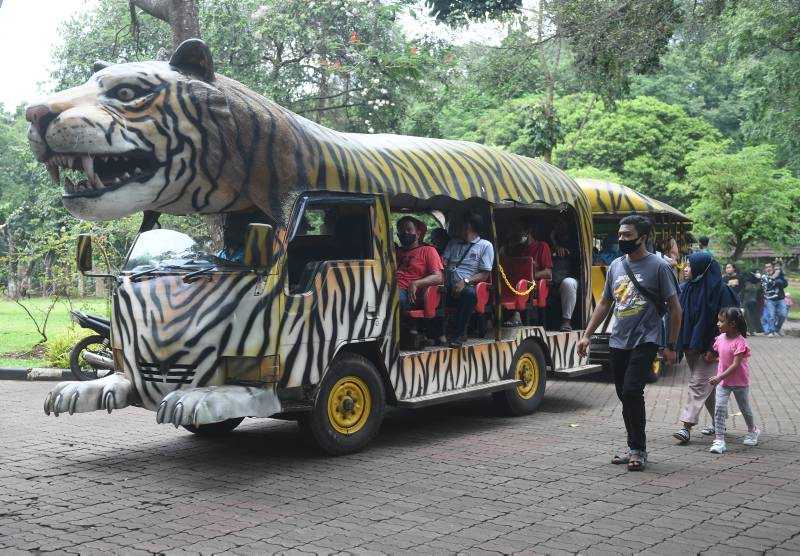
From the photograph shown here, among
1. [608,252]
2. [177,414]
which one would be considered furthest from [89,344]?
[608,252]

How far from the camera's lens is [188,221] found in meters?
14.8

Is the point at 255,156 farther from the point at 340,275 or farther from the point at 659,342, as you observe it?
the point at 659,342

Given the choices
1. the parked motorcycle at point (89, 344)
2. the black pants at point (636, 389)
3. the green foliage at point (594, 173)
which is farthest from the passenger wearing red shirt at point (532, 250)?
the green foliage at point (594, 173)

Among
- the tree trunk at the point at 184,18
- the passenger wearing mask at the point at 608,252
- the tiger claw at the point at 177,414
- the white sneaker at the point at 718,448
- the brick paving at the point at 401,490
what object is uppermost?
the tree trunk at the point at 184,18

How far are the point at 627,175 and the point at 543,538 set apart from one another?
99.0 ft

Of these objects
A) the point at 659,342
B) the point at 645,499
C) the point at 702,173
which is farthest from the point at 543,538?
the point at 702,173

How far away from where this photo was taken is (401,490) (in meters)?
6.95

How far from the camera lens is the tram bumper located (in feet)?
23.0

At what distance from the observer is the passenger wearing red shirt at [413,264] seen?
9312 millimetres

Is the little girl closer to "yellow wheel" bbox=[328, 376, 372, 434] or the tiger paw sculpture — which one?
"yellow wheel" bbox=[328, 376, 372, 434]

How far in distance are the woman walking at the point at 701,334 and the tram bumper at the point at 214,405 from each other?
407cm

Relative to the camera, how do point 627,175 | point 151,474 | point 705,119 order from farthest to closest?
point 705,119 < point 627,175 < point 151,474

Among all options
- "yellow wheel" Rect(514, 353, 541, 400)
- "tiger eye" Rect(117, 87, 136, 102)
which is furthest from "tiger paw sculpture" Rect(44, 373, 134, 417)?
"yellow wheel" Rect(514, 353, 541, 400)

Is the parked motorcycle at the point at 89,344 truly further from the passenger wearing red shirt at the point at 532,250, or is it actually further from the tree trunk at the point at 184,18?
the passenger wearing red shirt at the point at 532,250
